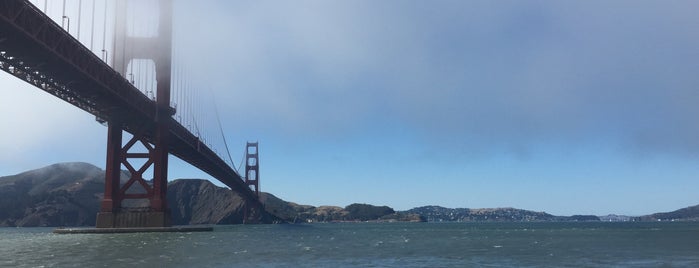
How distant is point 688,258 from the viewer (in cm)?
3522

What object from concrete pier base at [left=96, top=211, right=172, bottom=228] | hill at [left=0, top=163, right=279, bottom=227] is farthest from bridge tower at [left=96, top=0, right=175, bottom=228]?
hill at [left=0, top=163, right=279, bottom=227]

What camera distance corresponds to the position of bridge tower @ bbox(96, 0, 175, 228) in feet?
195

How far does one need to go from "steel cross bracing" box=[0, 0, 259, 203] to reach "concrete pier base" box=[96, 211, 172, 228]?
7.63m

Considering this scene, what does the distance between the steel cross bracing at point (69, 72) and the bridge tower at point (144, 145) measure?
0.89m

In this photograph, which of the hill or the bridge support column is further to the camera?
the hill

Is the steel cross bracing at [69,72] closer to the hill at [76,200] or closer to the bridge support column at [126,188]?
the bridge support column at [126,188]

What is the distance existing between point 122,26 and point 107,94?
1573 cm

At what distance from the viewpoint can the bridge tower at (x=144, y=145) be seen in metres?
59.4

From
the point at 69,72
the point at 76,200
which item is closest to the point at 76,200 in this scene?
the point at 76,200

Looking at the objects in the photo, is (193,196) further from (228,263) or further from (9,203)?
(228,263)

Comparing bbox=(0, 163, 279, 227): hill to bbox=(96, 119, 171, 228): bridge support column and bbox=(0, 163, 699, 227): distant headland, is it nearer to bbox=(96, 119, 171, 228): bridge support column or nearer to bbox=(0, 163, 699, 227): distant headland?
bbox=(0, 163, 699, 227): distant headland

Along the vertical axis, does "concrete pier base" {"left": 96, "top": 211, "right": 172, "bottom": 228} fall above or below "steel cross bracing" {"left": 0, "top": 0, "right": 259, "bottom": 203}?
below

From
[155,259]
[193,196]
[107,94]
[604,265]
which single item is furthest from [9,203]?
[604,265]

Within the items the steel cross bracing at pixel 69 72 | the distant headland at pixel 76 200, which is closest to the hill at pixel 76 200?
the distant headland at pixel 76 200
